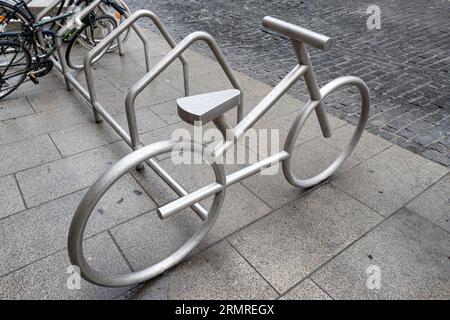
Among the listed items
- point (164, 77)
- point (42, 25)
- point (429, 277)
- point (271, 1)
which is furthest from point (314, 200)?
point (271, 1)

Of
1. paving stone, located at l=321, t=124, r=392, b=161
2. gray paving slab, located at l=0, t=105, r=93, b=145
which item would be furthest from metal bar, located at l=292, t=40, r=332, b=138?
gray paving slab, located at l=0, t=105, r=93, b=145

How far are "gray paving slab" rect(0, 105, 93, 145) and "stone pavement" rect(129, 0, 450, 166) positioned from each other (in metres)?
2.20

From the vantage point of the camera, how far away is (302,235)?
2.40 m

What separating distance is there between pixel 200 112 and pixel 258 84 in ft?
9.37

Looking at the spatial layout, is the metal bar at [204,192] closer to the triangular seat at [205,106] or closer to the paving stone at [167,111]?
the triangular seat at [205,106]

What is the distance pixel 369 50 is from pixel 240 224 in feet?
13.8

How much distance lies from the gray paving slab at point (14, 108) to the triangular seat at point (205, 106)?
8.75 ft

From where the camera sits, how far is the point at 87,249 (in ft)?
7.45

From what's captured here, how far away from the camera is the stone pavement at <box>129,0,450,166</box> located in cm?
369

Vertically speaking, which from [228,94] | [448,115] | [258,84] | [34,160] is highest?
[228,94]

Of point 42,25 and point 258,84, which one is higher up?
point 42,25

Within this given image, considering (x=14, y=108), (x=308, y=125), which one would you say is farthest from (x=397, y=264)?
(x=14, y=108)

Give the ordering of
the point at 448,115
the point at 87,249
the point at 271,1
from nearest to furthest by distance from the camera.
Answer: the point at 87,249, the point at 448,115, the point at 271,1
